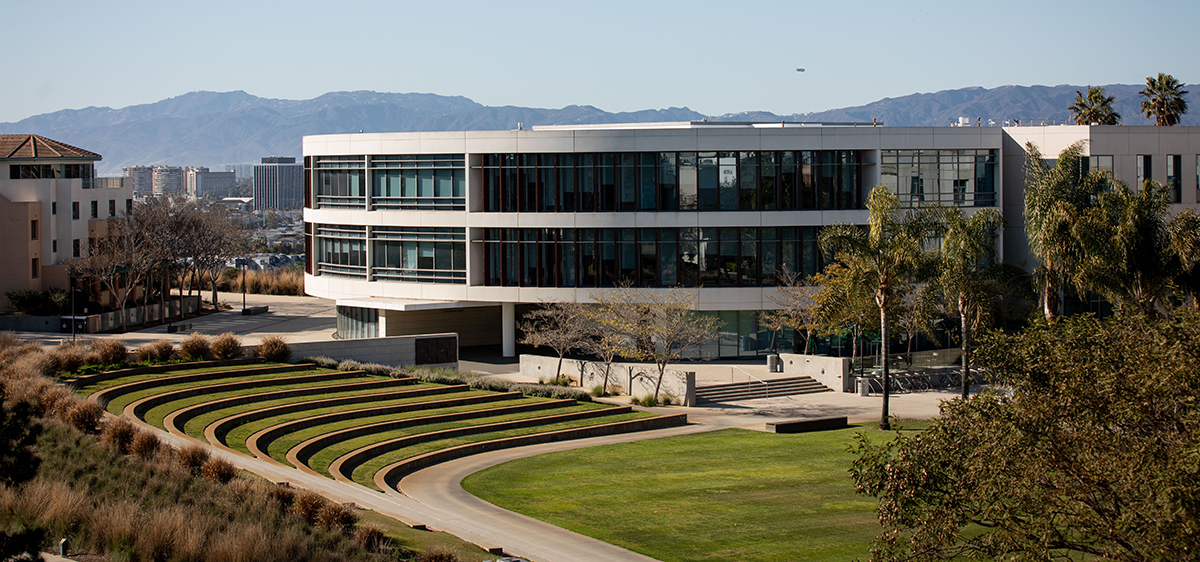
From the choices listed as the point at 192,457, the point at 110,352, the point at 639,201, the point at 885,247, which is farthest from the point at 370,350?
the point at 192,457

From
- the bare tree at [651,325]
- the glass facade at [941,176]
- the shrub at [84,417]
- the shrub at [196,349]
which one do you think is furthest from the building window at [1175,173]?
the shrub at [84,417]

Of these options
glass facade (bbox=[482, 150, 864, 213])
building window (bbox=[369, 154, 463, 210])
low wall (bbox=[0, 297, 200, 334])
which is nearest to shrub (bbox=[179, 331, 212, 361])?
building window (bbox=[369, 154, 463, 210])

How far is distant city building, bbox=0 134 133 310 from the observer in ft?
205

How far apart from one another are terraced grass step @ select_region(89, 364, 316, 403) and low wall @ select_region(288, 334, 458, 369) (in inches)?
64.7

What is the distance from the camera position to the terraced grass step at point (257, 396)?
3450 cm

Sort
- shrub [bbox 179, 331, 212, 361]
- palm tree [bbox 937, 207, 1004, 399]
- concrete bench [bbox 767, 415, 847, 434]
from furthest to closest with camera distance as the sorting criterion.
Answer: shrub [bbox 179, 331, 212, 361] < palm tree [bbox 937, 207, 1004, 399] < concrete bench [bbox 767, 415, 847, 434]

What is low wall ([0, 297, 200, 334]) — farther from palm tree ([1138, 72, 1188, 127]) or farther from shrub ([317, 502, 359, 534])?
palm tree ([1138, 72, 1188, 127])

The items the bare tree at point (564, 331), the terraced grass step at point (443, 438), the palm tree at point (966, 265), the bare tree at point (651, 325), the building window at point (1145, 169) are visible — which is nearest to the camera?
the terraced grass step at point (443, 438)

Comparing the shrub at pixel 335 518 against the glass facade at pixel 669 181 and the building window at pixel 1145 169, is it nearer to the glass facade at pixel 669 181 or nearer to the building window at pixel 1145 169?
the glass facade at pixel 669 181

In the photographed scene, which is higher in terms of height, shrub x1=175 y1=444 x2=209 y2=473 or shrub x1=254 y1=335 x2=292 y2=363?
shrub x1=254 y1=335 x2=292 y2=363

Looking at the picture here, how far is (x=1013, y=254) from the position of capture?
192ft

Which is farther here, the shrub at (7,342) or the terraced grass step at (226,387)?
the shrub at (7,342)

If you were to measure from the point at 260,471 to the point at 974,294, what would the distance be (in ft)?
88.1

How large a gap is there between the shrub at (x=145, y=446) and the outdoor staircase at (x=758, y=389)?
24867 mm
